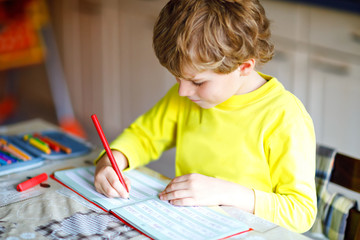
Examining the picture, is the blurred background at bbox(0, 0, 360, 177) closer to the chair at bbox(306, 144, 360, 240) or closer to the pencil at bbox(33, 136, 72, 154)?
the chair at bbox(306, 144, 360, 240)

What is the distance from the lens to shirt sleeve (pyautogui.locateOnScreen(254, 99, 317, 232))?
0.99 m

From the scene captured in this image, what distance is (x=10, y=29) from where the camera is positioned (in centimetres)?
304

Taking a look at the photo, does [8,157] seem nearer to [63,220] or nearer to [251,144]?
[63,220]

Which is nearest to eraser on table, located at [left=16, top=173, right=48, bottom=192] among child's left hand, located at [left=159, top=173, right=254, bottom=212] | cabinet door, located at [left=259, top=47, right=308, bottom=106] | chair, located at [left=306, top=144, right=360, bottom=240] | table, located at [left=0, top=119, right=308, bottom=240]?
table, located at [left=0, top=119, right=308, bottom=240]

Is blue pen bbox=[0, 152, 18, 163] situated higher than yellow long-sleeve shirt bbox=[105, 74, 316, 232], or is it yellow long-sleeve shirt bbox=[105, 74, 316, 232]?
yellow long-sleeve shirt bbox=[105, 74, 316, 232]

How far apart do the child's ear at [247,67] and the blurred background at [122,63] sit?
39.8 inches

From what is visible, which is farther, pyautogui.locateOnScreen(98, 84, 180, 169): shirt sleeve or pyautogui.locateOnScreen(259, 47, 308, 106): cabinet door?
pyautogui.locateOnScreen(259, 47, 308, 106): cabinet door

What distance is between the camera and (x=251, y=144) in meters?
1.10

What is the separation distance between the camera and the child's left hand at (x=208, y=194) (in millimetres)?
981

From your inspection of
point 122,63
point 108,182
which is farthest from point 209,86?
point 122,63

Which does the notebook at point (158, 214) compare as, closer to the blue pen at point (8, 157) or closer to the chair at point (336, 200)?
the blue pen at point (8, 157)

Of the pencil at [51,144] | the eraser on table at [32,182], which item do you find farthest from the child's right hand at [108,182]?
the pencil at [51,144]

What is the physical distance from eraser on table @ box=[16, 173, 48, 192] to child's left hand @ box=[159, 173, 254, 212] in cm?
30

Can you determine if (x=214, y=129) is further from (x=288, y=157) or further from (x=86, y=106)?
(x=86, y=106)
